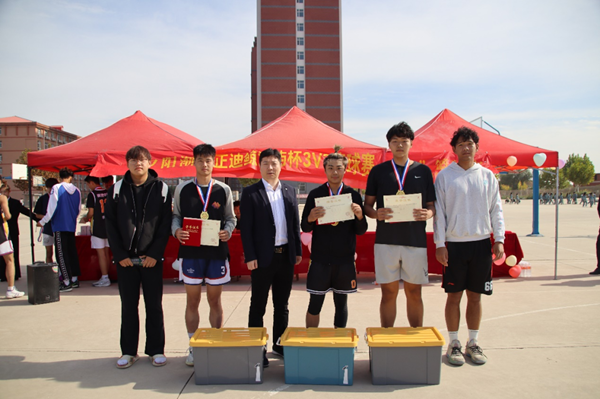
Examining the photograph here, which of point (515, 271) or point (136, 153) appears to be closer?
point (136, 153)

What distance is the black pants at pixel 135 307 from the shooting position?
3707 mm

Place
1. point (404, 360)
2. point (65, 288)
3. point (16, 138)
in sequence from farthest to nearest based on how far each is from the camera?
point (16, 138) → point (65, 288) → point (404, 360)

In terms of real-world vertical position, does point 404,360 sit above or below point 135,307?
below

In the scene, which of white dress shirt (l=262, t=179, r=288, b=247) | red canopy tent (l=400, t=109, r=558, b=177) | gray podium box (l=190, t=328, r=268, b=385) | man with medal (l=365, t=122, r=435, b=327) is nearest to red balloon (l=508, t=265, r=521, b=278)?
red canopy tent (l=400, t=109, r=558, b=177)

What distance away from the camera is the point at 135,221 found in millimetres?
3668

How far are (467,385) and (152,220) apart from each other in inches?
120

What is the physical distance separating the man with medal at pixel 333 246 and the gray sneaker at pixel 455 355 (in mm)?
1018

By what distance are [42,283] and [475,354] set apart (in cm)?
582

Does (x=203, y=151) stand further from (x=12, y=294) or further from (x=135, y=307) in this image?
(x=12, y=294)

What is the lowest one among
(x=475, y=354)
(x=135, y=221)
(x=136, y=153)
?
(x=475, y=354)

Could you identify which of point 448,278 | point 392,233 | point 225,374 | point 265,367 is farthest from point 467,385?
point 225,374

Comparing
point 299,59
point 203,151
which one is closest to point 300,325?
point 203,151

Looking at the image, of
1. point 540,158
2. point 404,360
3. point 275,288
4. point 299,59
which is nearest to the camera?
point 404,360

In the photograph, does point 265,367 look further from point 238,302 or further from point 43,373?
point 238,302
